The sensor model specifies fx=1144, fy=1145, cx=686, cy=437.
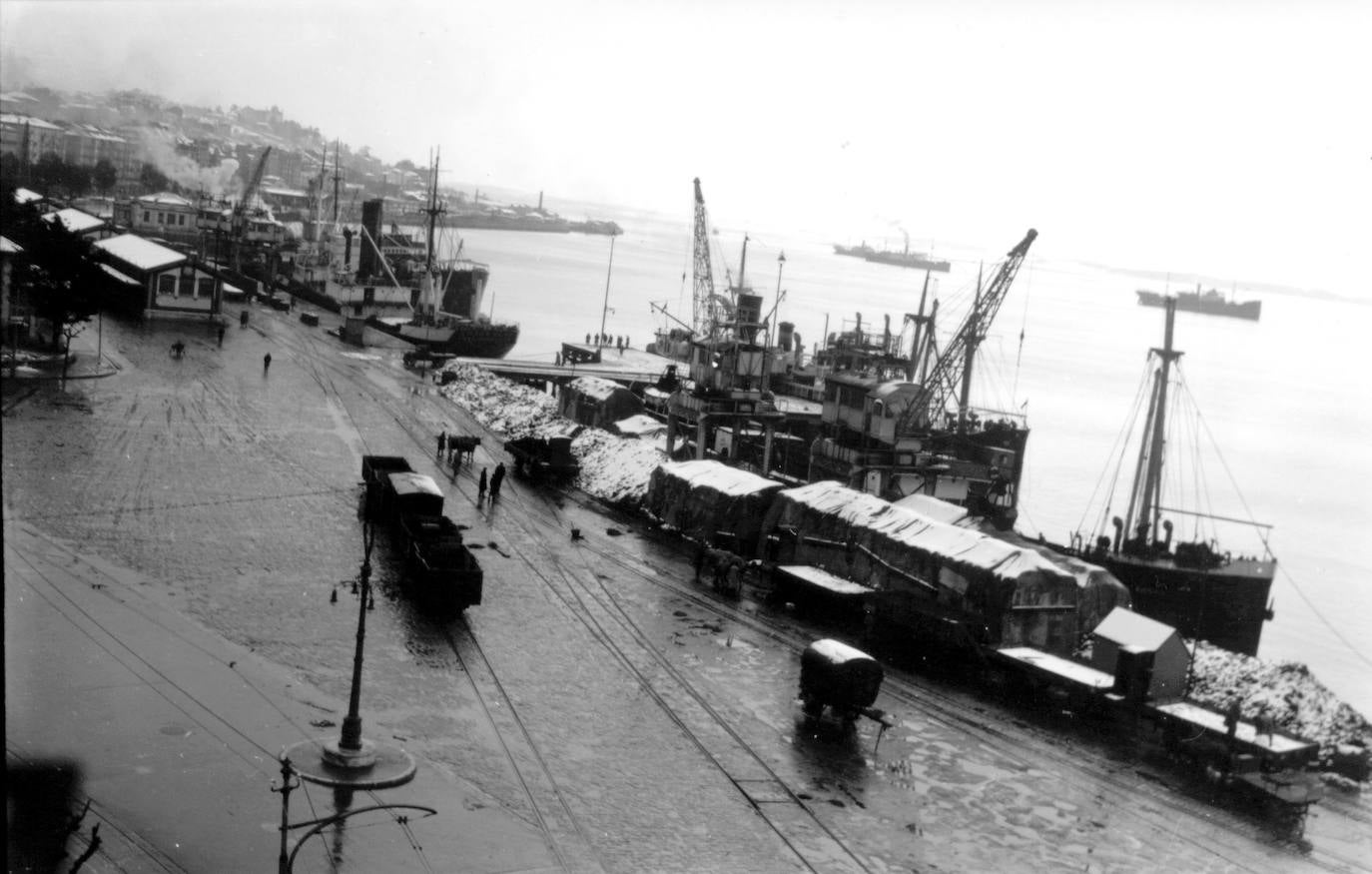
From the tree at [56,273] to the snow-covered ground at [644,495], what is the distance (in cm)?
1660

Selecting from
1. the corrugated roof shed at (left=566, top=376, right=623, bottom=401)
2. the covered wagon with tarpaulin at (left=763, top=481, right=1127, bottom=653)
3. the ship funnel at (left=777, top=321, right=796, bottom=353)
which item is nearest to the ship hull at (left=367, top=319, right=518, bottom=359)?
the ship funnel at (left=777, top=321, right=796, bottom=353)

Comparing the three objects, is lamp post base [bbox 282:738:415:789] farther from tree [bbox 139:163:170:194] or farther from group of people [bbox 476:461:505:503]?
tree [bbox 139:163:170:194]

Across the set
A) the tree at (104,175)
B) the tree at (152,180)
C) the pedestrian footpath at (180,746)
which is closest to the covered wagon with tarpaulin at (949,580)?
the pedestrian footpath at (180,746)

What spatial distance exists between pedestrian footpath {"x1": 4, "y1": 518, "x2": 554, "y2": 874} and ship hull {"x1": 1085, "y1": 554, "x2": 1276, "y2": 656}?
2955 centimetres

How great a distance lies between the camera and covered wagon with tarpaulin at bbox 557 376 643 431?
174 ft

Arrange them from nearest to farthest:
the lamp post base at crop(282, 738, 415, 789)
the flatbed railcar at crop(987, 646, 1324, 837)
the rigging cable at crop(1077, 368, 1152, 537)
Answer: the lamp post base at crop(282, 738, 415, 789) < the flatbed railcar at crop(987, 646, 1324, 837) < the rigging cable at crop(1077, 368, 1152, 537)

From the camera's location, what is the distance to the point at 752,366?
1890 inches

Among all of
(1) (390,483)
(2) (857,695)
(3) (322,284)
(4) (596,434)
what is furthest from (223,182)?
(2) (857,695)

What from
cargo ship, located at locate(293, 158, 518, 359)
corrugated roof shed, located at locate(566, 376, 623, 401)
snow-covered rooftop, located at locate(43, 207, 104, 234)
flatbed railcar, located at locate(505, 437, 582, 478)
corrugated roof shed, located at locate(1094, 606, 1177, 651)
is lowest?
flatbed railcar, located at locate(505, 437, 582, 478)

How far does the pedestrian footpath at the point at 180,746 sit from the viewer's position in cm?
1425

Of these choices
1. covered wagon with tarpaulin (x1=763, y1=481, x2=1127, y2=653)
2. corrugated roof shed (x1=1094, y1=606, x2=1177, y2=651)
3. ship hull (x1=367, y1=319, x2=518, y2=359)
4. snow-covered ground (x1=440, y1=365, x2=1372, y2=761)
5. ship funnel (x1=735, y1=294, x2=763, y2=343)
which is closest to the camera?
corrugated roof shed (x1=1094, y1=606, x2=1177, y2=651)

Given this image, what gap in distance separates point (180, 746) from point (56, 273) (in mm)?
34672

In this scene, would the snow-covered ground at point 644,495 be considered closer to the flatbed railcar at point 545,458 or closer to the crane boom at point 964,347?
the flatbed railcar at point 545,458

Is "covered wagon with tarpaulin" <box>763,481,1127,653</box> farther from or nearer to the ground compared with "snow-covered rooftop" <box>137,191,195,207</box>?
nearer to the ground
